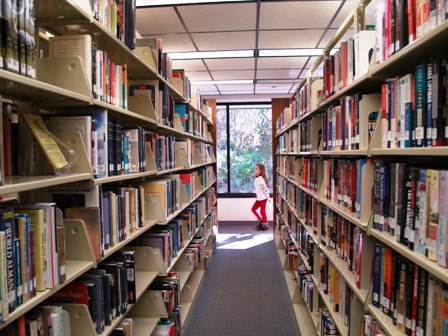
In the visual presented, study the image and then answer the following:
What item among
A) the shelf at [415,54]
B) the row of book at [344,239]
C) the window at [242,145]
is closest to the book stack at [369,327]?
the row of book at [344,239]

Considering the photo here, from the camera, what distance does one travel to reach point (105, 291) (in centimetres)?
160

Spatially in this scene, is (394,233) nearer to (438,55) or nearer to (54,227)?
(438,55)

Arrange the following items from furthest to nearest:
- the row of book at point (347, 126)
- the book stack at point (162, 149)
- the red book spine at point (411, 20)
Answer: the book stack at point (162, 149) < the row of book at point (347, 126) < the red book spine at point (411, 20)

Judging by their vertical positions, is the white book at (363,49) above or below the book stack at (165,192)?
above

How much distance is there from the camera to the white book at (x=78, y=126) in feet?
4.82

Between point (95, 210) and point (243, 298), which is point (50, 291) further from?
point (243, 298)

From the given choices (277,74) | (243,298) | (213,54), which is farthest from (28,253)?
(277,74)

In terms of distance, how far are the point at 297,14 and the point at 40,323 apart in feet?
11.0

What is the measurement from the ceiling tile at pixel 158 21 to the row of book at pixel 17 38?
2459mm

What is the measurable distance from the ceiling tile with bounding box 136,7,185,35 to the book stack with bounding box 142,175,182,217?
166cm

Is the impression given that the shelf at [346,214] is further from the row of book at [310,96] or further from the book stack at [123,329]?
the book stack at [123,329]

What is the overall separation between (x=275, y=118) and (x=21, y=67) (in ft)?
19.4

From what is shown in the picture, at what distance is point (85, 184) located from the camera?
4.90 ft

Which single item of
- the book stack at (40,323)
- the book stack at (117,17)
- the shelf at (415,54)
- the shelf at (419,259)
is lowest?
the book stack at (40,323)
